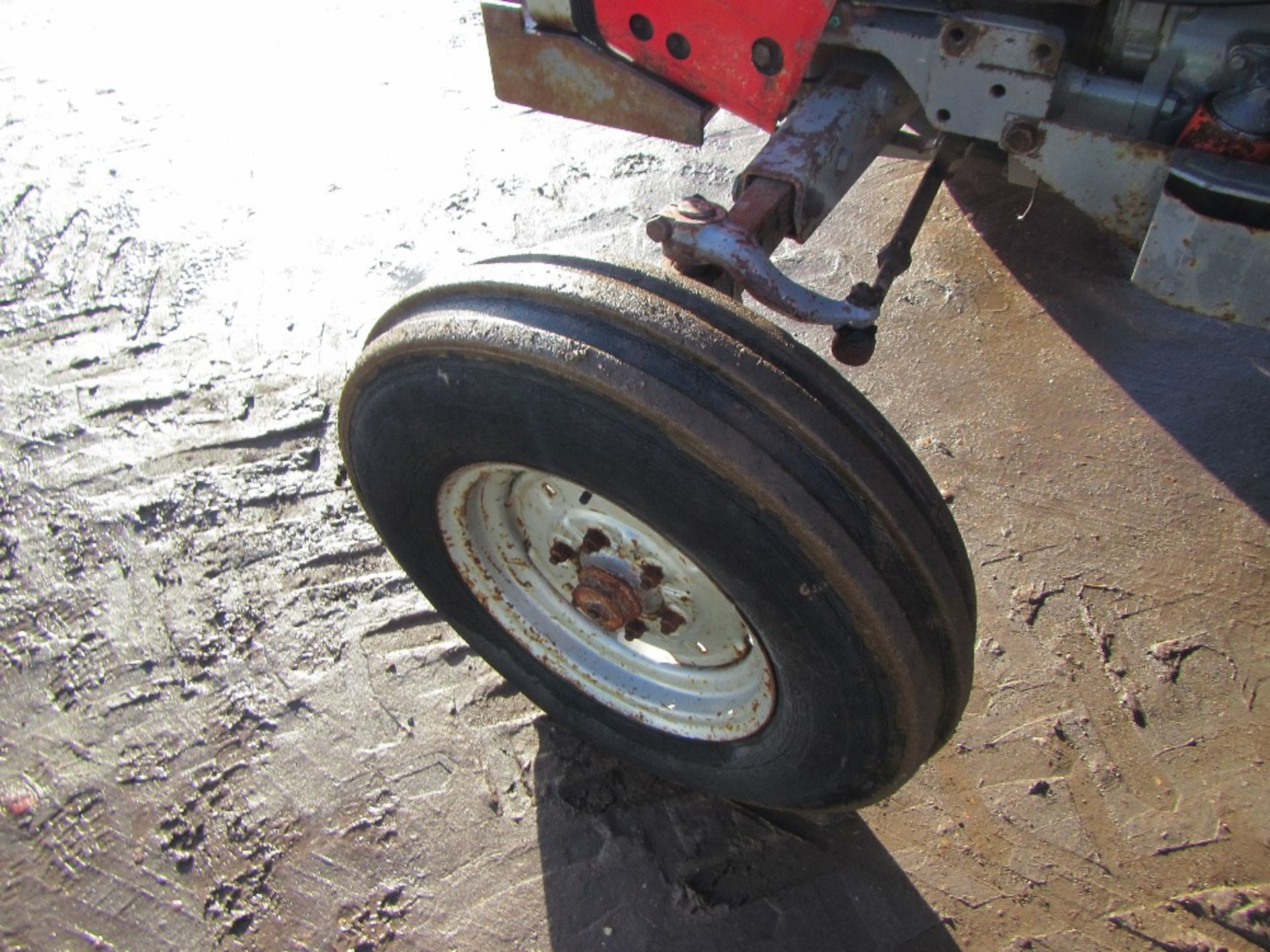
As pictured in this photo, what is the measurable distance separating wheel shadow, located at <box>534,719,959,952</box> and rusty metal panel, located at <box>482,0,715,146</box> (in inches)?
60.3

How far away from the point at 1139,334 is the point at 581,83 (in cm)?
206

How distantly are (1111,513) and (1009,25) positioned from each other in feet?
4.81

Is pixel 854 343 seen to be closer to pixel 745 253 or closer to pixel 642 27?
pixel 745 253

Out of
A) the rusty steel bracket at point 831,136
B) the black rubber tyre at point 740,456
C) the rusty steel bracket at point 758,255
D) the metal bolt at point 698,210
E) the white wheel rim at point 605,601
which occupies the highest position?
the rusty steel bracket at point 831,136

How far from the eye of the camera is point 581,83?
231 cm

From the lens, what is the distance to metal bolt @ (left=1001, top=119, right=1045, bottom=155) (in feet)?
6.46

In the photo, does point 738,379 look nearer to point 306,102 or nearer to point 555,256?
point 555,256

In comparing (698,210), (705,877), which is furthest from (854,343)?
(705,877)

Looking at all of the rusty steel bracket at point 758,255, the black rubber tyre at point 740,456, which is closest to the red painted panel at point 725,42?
the rusty steel bracket at point 758,255

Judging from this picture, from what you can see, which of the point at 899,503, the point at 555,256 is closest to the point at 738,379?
the point at 899,503

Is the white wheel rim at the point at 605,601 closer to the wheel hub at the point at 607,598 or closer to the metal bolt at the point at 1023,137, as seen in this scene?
the wheel hub at the point at 607,598

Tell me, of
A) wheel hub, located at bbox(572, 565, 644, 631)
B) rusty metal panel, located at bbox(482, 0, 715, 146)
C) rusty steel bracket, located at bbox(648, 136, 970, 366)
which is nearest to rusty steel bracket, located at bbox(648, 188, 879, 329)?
rusty steel bracket, located at bbox(648, 136, 970, 366)

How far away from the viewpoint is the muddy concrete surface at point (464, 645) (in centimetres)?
222

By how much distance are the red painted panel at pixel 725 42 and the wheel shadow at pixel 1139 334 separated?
93 cm
